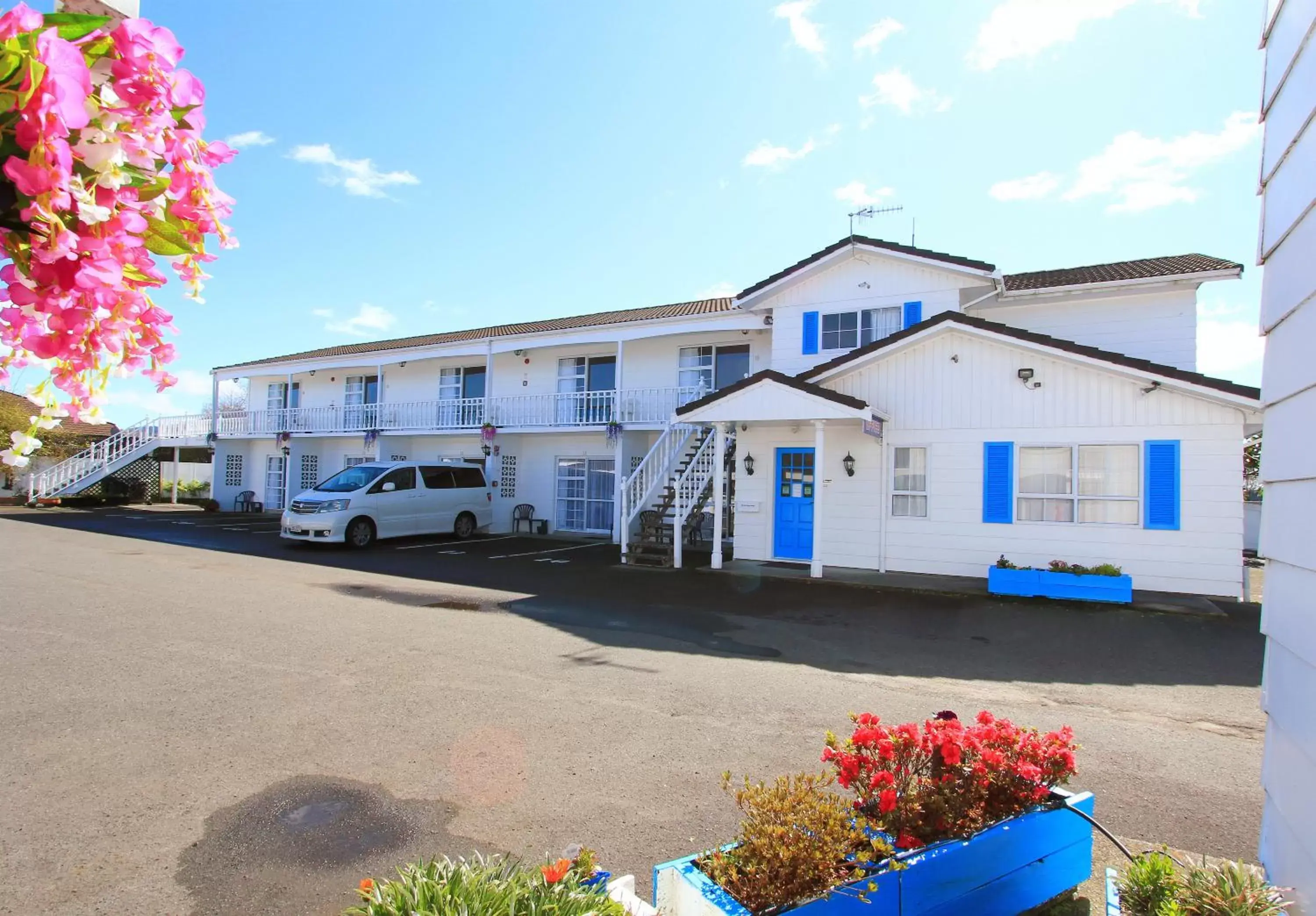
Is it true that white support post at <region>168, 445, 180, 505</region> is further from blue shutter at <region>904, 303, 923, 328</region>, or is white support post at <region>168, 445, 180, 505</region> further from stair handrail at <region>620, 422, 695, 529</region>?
blue shutter at <region>904, 303, 923, 328</region>

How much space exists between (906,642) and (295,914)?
21.7ft

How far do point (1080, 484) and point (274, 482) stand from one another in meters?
26.0

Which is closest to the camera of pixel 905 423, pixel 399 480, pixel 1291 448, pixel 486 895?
pixel 486 895

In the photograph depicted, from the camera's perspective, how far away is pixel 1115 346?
1351cm

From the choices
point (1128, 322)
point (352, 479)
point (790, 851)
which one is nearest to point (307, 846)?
point (790, 851)

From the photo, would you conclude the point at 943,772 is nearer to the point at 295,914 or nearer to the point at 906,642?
the point at 295,914

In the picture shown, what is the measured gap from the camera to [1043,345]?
36.5 feet

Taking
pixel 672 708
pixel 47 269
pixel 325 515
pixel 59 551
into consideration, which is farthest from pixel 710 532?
pixel 47 269

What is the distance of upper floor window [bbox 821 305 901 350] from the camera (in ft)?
47.3

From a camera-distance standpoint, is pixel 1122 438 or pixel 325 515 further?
pixel 325 515

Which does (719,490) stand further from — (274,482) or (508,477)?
(274,482)

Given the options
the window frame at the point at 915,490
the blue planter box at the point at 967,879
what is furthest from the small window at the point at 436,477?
the blue planter box at the point at 967,879

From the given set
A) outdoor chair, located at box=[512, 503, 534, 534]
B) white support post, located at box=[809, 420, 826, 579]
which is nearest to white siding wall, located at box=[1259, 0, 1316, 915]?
white support post, located at box=[809, 420, 826, 579]

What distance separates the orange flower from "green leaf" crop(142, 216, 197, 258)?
6.14 ft
